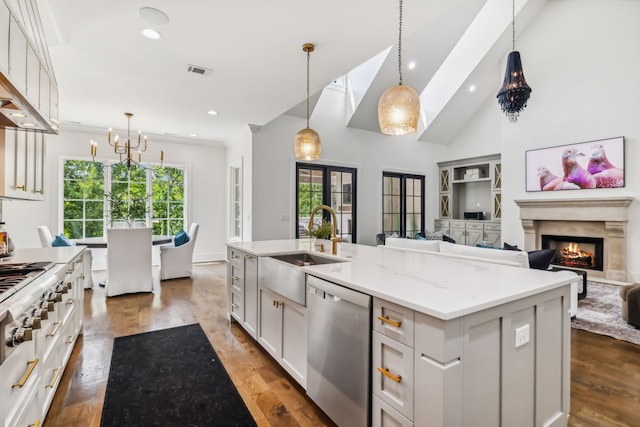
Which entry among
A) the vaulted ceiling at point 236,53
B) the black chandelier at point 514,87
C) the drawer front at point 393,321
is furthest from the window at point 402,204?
the drawer front at point 393,321

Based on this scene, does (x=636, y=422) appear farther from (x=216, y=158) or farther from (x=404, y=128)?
(x=216, y=158)

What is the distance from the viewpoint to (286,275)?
2.15 meters

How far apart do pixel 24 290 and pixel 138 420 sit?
981mm

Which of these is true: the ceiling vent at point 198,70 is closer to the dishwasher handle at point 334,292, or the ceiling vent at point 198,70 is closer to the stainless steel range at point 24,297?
the stainless steel range at point 24,297

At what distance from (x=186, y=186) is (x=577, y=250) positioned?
7.92m

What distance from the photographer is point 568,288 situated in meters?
1.66

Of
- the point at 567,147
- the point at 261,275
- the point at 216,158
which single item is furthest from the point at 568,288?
the point at 216,158

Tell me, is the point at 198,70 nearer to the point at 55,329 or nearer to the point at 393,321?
the point at 55,329

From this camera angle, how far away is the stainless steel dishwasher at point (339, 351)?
148 centimetres

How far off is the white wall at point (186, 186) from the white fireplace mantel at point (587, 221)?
6451 mm

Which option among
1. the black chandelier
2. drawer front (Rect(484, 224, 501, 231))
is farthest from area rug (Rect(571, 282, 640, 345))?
the black chandelier

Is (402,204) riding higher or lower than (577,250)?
higher

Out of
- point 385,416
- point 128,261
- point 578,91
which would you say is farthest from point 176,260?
point 578,91

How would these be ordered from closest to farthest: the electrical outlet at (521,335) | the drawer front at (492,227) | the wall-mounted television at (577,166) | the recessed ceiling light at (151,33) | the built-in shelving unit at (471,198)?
1. the electrical outlet at (521,335)
2. the recessed ceiling light at (151,33)
3. the wall-mounted television at (577,166)
4. the drawer front at (492,227)
5. the built-in shelving unit at (471,198)
